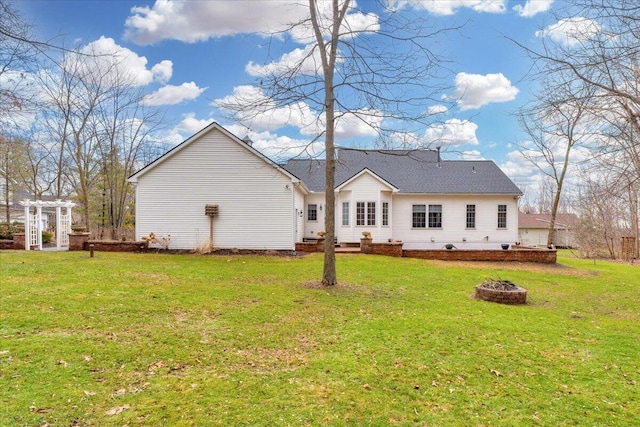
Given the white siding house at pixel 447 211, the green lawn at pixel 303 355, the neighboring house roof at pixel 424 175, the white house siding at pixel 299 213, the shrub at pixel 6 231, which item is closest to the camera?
the green lawn at pixel 303 355

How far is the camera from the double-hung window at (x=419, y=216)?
22.5 meters

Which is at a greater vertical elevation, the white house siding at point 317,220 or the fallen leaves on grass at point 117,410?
the white house siding at point 317,220

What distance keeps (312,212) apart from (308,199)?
2.70 feet

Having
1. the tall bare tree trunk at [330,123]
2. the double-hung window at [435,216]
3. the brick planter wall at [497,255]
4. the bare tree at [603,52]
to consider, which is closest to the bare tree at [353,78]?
the tall bare tree trunk at [330,123]

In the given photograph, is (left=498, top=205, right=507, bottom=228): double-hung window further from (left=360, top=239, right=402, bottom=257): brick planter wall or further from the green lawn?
the green lawn

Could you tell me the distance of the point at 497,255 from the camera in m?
16.9

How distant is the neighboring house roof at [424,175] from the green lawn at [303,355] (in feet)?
43.8

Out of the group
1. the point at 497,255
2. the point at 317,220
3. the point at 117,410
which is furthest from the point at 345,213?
the point at 117,410

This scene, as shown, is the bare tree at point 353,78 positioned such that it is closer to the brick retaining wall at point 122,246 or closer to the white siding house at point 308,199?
the white siding house at point 308,199

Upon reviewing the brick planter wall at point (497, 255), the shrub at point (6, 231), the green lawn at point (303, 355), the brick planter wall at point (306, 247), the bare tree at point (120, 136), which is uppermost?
the bare tree at point (120, 136)

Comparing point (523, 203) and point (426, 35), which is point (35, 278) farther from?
point (523, 203)

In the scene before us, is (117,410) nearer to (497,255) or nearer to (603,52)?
(603,52)

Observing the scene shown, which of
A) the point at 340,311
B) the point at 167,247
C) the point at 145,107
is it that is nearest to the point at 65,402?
the point at 340,311

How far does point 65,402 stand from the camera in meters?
3.57
